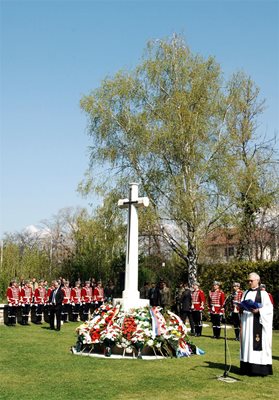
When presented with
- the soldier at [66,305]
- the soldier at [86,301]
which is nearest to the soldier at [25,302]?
the soldier at [66,305]

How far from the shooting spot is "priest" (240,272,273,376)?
9.66 meters

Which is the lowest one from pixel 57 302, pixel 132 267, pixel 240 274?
pixel 57 302

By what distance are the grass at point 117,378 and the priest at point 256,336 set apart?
0.24 m

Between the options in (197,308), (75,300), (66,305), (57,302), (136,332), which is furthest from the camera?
(75,300)

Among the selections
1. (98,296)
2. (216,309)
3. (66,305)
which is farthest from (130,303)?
(98,296)

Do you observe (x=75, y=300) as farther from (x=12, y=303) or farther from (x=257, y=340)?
(x=257, y=340)

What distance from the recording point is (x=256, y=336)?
9.73 m

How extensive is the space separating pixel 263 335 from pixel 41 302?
12334 mm

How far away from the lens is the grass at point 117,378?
26.6 ft

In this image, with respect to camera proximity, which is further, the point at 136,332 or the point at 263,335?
the point at 136,332

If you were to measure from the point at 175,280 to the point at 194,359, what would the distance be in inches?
621

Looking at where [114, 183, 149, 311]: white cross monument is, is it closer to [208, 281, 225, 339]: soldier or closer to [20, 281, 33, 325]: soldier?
[208, 281, 225, 339]: soldier

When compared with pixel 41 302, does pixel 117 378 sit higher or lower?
lower

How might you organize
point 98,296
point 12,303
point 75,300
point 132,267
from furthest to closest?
point 98,296, point 75,300, point 12,303, point 132,267
